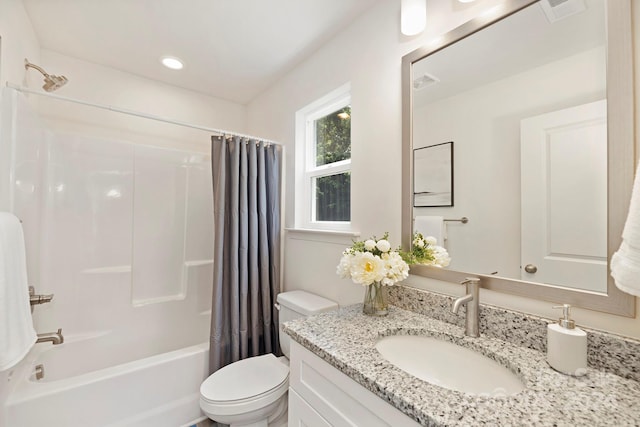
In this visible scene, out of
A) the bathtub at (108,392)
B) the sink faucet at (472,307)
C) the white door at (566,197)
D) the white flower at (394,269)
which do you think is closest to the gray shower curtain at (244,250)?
the bathtub at (108,392)

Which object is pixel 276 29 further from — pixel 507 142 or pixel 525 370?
pixel 525 370

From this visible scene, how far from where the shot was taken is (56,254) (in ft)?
5.82

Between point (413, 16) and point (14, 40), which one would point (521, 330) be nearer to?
point (413, 16)

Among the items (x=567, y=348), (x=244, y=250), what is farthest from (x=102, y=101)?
(x=567, y=348)

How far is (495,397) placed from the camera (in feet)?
2.01

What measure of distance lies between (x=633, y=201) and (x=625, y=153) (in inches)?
9.3

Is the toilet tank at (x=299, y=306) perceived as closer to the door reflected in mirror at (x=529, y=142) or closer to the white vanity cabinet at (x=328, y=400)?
the white vanity cabinet at (x=328, y=400)

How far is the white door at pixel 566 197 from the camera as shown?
77 centimetres

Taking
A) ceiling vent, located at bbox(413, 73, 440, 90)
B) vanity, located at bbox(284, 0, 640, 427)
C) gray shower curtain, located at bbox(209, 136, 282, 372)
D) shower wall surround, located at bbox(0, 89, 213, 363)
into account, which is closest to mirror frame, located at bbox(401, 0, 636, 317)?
vanity, located at bbox(284, 0, 640, 427)

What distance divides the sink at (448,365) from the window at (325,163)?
0.80 m

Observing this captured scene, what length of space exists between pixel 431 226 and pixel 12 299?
5.29 feet

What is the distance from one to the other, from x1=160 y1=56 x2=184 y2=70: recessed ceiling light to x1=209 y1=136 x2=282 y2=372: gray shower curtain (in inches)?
27.0

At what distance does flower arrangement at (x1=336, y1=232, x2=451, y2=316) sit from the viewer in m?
1.05

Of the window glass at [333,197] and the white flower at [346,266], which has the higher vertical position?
the window glass at [333,197]
